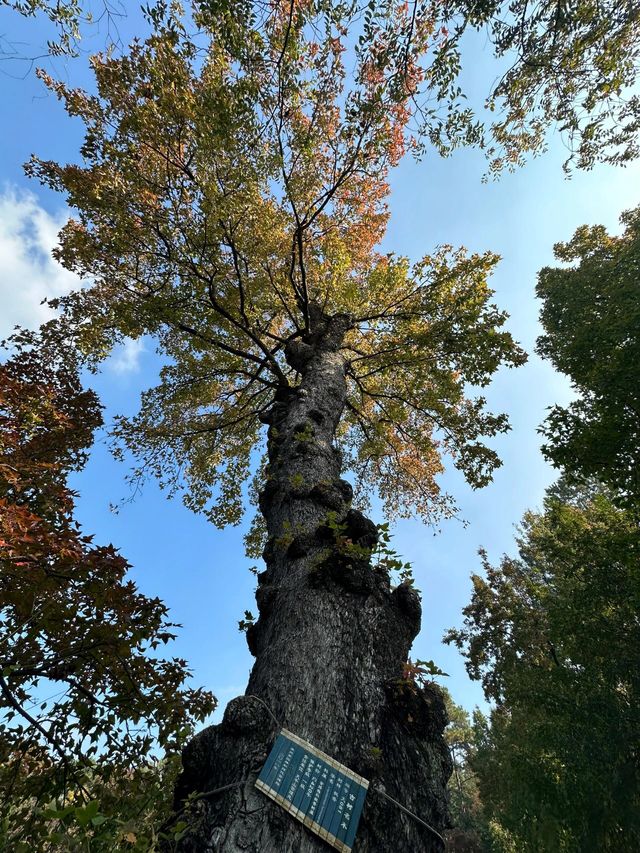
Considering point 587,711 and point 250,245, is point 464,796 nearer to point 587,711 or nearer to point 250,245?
point 587,711

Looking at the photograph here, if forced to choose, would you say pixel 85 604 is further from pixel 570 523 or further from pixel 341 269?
pixel 570 523

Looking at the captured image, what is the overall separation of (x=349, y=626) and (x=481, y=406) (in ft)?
18.5

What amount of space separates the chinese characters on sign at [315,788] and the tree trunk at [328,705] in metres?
0.04

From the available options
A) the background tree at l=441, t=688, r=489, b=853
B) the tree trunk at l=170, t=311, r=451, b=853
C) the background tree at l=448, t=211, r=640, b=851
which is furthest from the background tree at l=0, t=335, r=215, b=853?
the background tree at l=441, t=688, r=489, b=853

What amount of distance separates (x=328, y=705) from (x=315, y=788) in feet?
1.24

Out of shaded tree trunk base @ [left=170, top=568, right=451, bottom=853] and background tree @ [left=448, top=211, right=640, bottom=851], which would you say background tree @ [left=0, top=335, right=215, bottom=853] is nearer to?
shaded tree trunk base @ [left=170, top=568, right=451, bottom=853]

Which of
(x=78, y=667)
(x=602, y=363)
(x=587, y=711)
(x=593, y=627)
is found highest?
(x=602, y=363)

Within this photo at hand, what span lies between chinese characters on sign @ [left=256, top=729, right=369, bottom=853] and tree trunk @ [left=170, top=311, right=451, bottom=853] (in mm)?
43

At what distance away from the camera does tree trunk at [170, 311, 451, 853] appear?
164 cm

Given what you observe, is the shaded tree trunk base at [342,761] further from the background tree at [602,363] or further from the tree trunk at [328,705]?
the background tree at [602,363]

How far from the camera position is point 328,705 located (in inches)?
81.5

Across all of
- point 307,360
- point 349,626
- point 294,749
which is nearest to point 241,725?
point 294,749

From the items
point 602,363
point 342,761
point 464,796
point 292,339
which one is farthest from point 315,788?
point 464,796

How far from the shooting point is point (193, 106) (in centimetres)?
533
